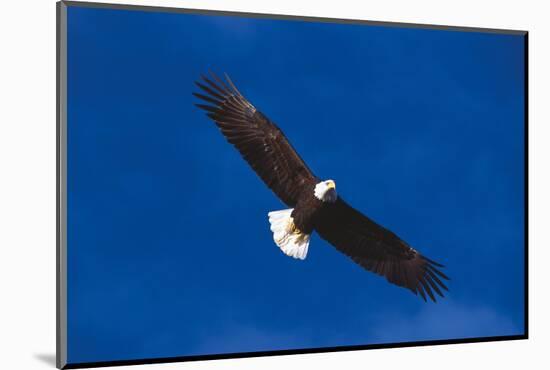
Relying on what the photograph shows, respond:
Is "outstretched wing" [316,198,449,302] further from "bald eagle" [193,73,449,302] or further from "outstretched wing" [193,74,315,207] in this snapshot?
"outstretched wing" [193,74,315,207]

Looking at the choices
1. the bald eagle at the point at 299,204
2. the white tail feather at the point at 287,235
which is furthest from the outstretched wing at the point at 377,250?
the white tail feather at the point at 287,235

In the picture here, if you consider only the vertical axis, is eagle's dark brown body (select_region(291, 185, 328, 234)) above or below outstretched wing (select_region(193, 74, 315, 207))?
below

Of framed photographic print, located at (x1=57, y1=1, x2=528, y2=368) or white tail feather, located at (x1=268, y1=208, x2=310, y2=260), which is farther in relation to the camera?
white tail feather, located at (x1=268, y1=208, x2=310, y2=260)

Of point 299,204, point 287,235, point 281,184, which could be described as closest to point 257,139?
point 281,184

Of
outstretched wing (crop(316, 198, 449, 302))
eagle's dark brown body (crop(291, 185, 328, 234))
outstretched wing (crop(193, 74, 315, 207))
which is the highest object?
outstretched wing (crop(193, 74, 315, 207))

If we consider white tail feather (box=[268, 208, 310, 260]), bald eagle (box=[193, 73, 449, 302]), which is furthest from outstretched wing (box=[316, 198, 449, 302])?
white tail feather (box=[268, 208, 310, 260])

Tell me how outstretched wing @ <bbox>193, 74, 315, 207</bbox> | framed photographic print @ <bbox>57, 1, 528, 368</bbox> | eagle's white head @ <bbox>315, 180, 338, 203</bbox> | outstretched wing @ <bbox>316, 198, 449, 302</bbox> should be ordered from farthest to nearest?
outstretched wing @ <bbox>316, 198, 449, 302</bbox>
eagle's white head @ <bbox>315, 180, 338, 203</bbox>
outstretched wing @ <bbox>193, 74, 315, 207</bbox>
framed photographic print @ <bbox>57, 1, 528, 368</bbox>

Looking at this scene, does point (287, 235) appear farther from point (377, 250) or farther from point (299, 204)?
point (377, 250)

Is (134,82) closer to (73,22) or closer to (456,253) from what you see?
(73,22)

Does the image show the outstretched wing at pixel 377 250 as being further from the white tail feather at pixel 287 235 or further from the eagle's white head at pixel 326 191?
the white tail feather at pixel 287 235
